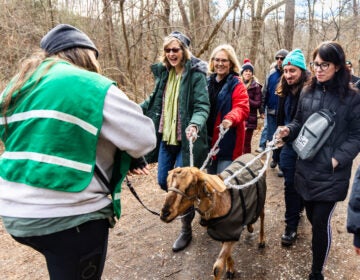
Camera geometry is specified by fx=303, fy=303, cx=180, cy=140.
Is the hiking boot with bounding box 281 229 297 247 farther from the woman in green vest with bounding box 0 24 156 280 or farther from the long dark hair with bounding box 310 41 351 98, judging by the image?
the woman in green vest with bounding box 0 24 156 280

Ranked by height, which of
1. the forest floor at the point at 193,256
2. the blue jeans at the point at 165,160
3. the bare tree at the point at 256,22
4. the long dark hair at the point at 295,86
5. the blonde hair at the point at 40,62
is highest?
the bare tree at the point at 256,22

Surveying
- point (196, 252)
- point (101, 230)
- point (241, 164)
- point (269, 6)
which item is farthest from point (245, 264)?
point (269, 6)

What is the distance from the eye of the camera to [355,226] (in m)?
1.97

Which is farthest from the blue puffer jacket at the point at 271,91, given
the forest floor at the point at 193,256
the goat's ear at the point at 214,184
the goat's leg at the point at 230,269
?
the goat's ear at the point at 214,184

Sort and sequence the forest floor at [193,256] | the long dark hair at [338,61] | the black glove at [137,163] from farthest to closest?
the forest floor at [193,256] < the long dark hair at [338,61] < the black glove at [137,163]

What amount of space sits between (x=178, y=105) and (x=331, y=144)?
1646mm

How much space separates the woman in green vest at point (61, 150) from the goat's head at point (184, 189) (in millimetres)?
915

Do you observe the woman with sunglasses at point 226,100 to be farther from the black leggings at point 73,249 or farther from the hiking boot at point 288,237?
the black leggings at point 73,249

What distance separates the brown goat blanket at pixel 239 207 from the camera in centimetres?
295

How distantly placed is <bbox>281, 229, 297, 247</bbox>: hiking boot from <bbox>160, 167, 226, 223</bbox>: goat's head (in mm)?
1627

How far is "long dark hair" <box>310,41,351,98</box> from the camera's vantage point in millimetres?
2738

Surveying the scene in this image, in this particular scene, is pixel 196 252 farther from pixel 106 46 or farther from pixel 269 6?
pixel 269 6

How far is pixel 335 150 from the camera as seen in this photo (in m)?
2.81

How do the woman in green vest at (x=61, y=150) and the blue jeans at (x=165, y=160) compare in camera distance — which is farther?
the blue jeans at (x=165, y=160)
